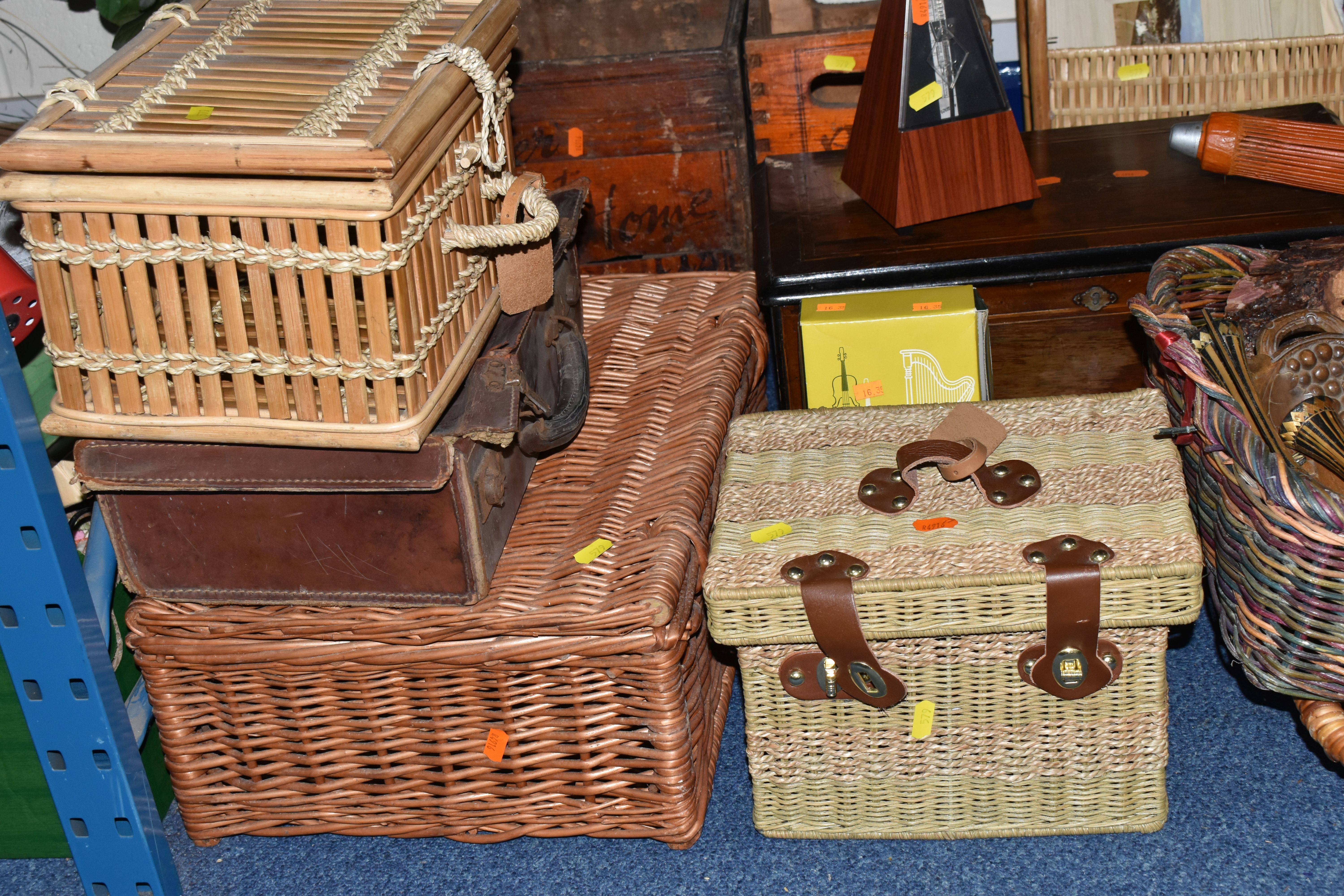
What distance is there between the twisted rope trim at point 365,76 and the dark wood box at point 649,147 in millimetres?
796

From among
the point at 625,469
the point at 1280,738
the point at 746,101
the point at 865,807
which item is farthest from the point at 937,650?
the point at 746,101

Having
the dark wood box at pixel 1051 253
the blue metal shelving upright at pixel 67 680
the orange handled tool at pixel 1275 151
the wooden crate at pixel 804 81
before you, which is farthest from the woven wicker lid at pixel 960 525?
the wooden crate at pixel 804 81

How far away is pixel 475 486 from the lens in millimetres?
1403

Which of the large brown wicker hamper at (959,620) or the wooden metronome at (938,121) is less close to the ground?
the wooden metronome at (938,121)

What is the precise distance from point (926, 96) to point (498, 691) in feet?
3.60

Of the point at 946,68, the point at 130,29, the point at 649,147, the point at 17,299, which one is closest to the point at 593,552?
the point at 17,299

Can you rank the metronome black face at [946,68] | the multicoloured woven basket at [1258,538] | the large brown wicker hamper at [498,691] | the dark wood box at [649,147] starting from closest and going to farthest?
1. the multicoloured woven basket at [1258,538]
2. the large brown wicker hamper at [498,691]
3. the metronome black face at [946,68]
4. the dark wood box at [649,147]

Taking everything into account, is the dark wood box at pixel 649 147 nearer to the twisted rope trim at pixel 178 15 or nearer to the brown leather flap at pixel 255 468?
the twisted rope trim at pixel 178 15

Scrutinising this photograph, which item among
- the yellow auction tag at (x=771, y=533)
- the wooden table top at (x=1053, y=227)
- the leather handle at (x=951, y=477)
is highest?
the wooden table top at (x=1053, y=227)

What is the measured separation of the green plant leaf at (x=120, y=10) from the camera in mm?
2441

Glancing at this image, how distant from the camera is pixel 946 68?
189 centimetres

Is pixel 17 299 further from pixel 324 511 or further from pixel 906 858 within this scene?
pixel 906 858

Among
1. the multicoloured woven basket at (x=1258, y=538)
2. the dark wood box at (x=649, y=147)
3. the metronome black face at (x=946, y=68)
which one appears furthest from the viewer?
the dark wood box at (x=649, y=147)

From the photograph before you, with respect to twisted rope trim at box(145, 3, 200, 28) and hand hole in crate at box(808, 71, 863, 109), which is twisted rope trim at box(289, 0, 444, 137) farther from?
hand hole in crate at box(808, 71, 863, 109)
